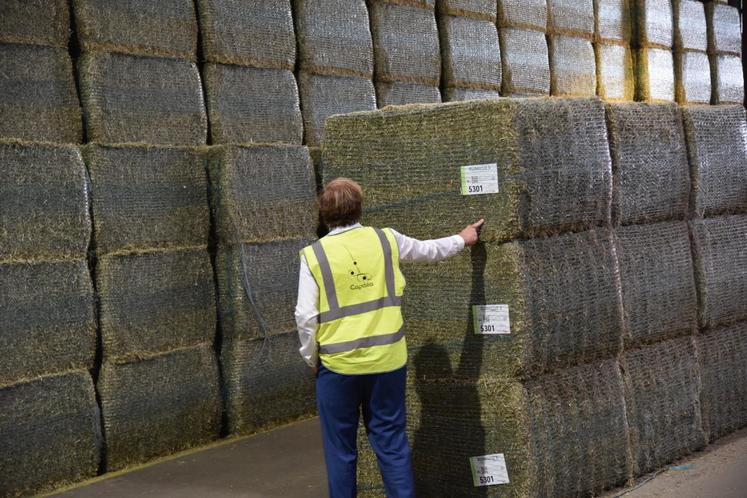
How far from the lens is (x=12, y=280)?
17.8 ft

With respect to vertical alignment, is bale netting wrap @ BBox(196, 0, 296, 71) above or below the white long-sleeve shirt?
above

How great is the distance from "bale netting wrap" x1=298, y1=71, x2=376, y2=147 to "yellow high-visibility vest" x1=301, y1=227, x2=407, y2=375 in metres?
2.93

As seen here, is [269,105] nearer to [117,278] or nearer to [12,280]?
[117,278]

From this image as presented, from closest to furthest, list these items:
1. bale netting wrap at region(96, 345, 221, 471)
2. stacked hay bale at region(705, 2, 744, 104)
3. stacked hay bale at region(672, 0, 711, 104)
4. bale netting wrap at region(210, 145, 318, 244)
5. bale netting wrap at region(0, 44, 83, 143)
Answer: bale netting wrap at region(0, 44, 83, 143), bale netting wrap at region(96, 345, 221, 471), bale netting wrap at region(210, 145, 318, 244), stacked hay bale at region(672, 0, 711, 104), stacked hay bale at region(705, 2, 744, 104)

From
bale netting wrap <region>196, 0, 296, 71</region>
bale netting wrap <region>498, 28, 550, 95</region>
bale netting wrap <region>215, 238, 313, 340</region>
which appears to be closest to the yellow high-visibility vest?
bale netting wrap <region>215, 238, 313, 340</region>

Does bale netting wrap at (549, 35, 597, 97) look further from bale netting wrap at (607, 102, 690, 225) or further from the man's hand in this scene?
the man's hand

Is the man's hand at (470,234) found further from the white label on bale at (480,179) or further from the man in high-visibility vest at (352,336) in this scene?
the man in high-visibility vest at (352,336)

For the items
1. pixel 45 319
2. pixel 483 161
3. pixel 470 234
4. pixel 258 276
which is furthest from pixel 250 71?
pixel 470 234

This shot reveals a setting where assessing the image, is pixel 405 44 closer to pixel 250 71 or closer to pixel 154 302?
pixel 250 71

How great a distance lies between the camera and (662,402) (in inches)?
219

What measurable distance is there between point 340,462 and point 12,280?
7.08 feet

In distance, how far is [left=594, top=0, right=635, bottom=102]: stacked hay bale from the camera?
9.50m

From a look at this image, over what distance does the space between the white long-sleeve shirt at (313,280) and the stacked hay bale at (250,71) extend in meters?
2.47

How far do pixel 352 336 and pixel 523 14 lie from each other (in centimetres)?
509
